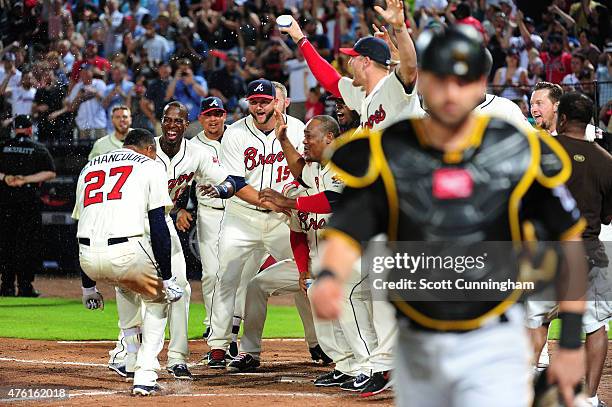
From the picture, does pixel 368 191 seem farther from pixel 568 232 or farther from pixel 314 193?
pixel 314 193

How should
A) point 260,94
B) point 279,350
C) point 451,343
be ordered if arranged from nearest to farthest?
point 451,343, point 260,94, point 279,350

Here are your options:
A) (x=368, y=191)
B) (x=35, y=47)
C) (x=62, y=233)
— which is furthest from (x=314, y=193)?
(x=35, y=47)

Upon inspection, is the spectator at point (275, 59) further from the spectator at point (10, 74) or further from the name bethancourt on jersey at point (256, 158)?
the name bethancourt on jersey at point (256, 158)

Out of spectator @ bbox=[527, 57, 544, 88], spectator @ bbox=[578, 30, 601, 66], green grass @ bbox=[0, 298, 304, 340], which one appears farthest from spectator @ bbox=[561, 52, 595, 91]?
green grass @ bbox=[0, 298, 304, 340]

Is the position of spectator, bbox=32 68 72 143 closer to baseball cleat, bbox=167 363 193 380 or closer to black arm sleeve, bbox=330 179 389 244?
baseball cleat, bbox=167 363 193 380

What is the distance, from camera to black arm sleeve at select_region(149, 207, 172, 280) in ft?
24.6

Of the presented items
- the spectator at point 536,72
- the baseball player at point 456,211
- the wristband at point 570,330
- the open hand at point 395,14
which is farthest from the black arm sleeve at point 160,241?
the spectator at point 536,72

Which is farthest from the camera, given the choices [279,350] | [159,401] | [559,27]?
[559,27]

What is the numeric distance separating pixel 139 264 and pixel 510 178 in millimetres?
4538

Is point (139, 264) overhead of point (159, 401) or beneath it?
overhead

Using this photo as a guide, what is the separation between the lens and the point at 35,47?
1897 centimetres

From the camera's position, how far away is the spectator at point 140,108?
1598cm

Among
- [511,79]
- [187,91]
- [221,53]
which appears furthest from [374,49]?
[221,53]

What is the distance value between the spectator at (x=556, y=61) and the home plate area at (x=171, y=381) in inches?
263
